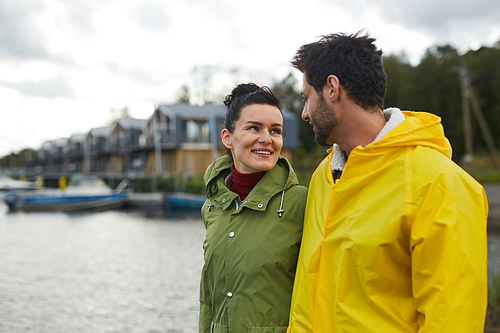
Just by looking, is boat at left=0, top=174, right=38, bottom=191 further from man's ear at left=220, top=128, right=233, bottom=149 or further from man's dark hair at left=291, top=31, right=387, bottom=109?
man's dark hair at left=291, top=31, right=387, bottom=109

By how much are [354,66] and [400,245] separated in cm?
73

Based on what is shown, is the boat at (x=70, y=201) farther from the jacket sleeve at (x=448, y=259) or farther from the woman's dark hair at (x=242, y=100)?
the jacket sleeve at (x=448, y=259)

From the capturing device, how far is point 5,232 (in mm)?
18750

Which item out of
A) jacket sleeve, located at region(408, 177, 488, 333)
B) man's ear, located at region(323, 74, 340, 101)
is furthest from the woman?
jacket sleeve, located at region(408, 177, 488, 333)

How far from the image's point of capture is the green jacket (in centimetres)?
200

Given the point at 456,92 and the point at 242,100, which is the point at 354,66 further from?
the point at 456,92

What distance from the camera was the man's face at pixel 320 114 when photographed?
1.74m

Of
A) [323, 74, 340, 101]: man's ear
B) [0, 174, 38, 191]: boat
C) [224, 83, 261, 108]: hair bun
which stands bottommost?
[0, 174, 38, 191]: boat

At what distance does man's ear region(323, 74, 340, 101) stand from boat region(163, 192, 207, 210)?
23.0 metres

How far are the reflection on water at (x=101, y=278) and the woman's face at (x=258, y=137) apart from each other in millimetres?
6276

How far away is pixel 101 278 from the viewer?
35.4 feet

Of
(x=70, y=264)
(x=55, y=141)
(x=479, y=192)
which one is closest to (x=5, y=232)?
(x=70, y=264)

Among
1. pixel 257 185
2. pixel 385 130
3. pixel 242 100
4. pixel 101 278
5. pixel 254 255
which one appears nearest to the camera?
pixel 385 130

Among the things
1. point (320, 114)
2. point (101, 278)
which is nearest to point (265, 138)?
point (320, 114)
